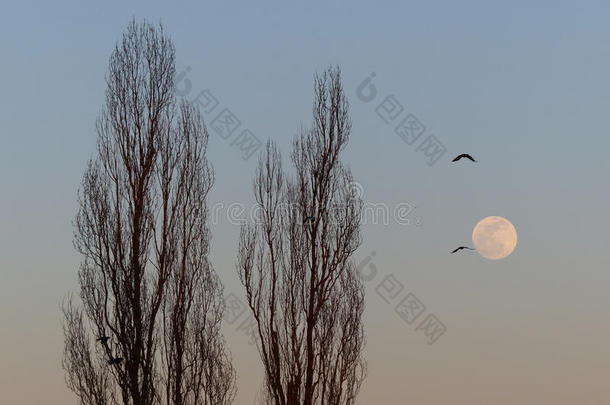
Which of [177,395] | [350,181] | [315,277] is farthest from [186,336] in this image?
[350,181]

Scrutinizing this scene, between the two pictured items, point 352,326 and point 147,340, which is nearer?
point 147,340

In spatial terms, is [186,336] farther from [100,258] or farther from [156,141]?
[156,141]

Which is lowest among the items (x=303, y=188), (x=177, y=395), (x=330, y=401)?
(x=330, y=401)

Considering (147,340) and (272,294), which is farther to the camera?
(272,294)

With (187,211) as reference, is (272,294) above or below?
below

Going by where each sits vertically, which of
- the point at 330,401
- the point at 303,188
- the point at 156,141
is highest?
the point at 156,141

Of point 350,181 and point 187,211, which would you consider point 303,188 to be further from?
point 187,211

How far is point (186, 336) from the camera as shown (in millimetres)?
26359

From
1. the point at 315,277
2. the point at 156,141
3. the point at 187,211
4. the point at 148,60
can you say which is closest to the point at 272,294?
the point at 315,277

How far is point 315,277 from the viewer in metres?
26.8

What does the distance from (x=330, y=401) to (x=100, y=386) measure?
17.0 feet

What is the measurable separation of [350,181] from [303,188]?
3.67ft

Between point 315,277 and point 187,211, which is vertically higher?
point 187,211

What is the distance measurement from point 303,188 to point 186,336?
4398 mm
